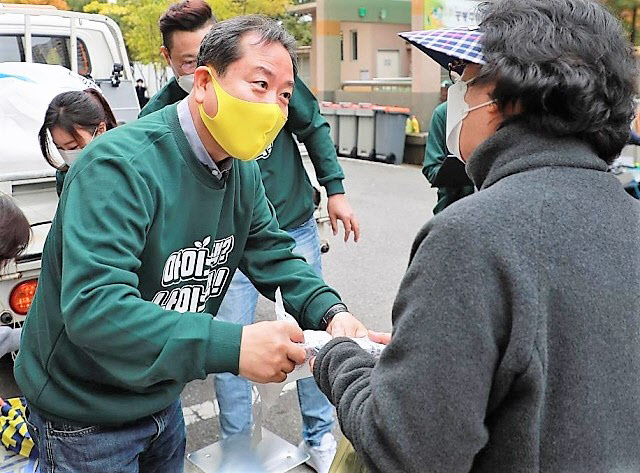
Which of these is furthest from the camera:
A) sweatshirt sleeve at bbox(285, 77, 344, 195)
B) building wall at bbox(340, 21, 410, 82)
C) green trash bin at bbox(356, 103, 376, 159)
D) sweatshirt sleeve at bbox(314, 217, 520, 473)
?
building wall at bbox(340, 21, 410, 82)

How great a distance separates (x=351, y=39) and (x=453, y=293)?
23124mm

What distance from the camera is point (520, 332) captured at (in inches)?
45.1

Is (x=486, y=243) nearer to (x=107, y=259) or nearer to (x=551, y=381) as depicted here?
(x=551, y=381)

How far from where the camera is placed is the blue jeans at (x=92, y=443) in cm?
187

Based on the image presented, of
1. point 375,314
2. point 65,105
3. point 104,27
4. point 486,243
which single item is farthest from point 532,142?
point 104,27

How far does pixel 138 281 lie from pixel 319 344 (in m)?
0.46

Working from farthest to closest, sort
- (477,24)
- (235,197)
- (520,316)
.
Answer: (235,197)
(477,24)
(520,316)

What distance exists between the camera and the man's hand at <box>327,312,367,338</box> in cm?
197

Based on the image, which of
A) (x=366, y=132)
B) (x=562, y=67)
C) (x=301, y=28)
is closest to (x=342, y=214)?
(x=562, y=67)

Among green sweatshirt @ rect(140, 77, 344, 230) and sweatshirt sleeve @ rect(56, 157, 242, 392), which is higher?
sweatshirt sleeve @ rect(56, 157, 242, 392)

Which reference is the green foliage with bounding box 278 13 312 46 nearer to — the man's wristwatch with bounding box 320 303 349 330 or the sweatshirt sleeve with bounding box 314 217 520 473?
the man's wristwatch with bounding box 320 303 349 330

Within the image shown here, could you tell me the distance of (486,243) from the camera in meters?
1.16

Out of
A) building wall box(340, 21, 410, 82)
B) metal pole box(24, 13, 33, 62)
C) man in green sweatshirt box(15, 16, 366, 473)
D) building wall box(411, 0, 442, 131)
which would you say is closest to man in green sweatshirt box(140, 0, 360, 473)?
man in green sweatshirt box(15, 16, 366, 473)

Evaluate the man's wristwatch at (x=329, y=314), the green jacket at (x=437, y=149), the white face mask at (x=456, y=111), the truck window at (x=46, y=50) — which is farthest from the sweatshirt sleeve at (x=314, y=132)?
the truck window at (x=46, y=50)
